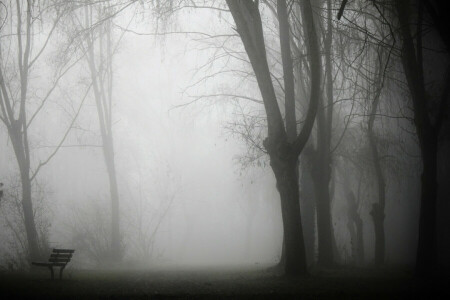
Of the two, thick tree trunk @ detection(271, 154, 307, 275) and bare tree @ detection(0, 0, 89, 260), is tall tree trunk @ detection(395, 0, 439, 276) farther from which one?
bare tree @ detection(0, 0, 89, 260)

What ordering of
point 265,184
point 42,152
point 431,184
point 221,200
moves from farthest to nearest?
1. point 221,200
2. point 42,152
3. point 265,184
4. point 431,184

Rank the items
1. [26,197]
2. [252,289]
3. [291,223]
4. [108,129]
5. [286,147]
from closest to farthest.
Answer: [252,289], [291,223], [286,147], [26,197], [108,129]

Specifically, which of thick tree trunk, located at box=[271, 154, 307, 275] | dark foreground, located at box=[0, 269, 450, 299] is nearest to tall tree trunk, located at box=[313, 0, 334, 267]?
dark foreground, located at box=[0, 269, 450, 299]

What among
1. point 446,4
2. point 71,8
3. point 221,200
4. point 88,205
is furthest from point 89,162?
point 446,4

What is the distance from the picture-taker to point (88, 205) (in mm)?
24672

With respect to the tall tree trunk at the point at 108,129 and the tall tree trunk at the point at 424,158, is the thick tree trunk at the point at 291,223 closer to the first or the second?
the tall tree trunk at the point at 424,158

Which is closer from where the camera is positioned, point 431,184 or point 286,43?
point 431,184

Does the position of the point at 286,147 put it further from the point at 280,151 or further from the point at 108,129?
the point at 108,129

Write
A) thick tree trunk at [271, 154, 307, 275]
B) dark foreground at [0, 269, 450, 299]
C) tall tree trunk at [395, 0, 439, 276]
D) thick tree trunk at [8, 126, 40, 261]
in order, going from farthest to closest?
thick tree trunk at [8, 126, 40, 261] → tall tree trunk at [395, 0, 439, 276] → thick tree trunk at [271, 154, 307, 275] → dark foreground at [0, 269, 450, 299]

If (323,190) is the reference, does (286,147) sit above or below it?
above

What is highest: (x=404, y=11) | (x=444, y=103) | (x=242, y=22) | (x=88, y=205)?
(x=404, y=11)

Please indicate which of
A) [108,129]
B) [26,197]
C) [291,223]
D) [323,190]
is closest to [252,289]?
[291,223]

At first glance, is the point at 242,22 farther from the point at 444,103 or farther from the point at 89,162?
the point at 89,162

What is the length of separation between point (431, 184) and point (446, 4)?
5682 millimetres
